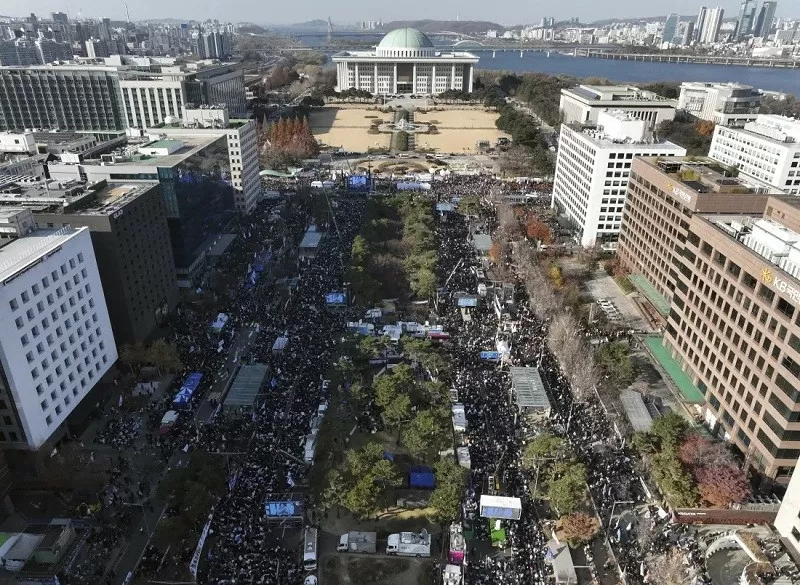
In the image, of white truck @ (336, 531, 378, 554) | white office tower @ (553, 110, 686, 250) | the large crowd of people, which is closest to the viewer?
the large crowd of people

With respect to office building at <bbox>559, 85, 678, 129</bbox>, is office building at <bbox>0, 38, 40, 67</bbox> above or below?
above

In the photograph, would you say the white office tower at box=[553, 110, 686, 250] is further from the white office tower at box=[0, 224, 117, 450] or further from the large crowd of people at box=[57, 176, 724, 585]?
the white office tower at box=[0, 224, 117, 450]

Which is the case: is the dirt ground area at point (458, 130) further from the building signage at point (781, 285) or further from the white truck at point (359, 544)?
the white truck at point (359, 544)

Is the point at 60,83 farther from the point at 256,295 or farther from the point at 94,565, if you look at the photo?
the point at 94,565

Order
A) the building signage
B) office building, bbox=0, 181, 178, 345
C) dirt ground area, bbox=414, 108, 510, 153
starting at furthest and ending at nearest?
dirt ground area, bbox=414, 108, 510, 153
office building, bbox=0, 181, 178, 345
the building signage

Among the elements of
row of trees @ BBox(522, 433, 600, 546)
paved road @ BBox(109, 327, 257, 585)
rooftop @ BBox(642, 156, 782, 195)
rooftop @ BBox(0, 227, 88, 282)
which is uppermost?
rooftop @ BBox(642, 156, 782, 195)

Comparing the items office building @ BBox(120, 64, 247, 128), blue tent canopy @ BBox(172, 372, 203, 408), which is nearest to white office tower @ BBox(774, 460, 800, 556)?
blue tent canopy @ BBox(172, 372, 203, 408)

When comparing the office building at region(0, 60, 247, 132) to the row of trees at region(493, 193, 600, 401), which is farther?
the office building at region(0, 60, 247, 132)

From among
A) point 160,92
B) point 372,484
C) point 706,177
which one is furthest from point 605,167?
point 160,92
